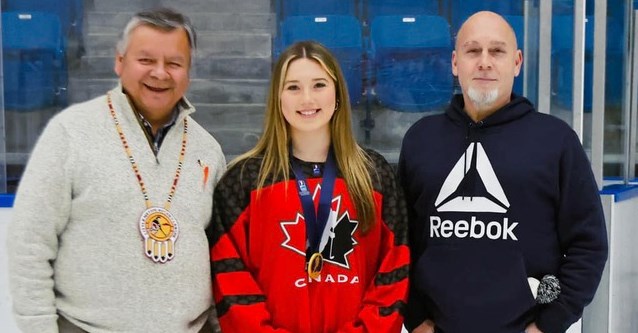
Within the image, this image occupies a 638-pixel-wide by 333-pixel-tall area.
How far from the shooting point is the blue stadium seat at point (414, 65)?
2951 millimetres

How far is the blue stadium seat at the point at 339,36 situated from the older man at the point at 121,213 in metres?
1.39

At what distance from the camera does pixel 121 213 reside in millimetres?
1517

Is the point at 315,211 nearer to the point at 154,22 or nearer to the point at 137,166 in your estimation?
the point at 137,166

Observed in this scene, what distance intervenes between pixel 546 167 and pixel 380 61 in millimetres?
1450

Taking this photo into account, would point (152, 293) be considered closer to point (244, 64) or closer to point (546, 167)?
point (546, 167)

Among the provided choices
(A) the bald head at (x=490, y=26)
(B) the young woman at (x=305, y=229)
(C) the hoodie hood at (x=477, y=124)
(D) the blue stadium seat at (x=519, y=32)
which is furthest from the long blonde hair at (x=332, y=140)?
(D) the blue stadium seat at (x=519, y=32)

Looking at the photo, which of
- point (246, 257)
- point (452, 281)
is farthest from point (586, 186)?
point (246, 257)

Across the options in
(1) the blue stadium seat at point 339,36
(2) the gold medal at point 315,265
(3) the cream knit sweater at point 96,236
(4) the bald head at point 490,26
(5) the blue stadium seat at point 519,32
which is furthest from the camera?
(1) the blue stadium seat at point 339,36

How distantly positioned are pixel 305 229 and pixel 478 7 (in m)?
1.84

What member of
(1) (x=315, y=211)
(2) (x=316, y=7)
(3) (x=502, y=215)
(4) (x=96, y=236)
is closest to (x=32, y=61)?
(2) (x=316, y=7)

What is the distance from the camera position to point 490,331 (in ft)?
5.48

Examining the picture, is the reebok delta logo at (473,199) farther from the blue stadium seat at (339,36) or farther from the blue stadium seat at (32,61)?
the blue stadium seat at (32,61)

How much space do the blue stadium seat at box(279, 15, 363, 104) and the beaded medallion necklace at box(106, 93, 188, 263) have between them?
1489mm

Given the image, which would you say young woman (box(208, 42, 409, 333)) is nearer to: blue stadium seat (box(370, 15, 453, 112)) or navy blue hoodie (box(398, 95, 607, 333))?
navy blue hoodie (box(398, 95, 607, 333))
